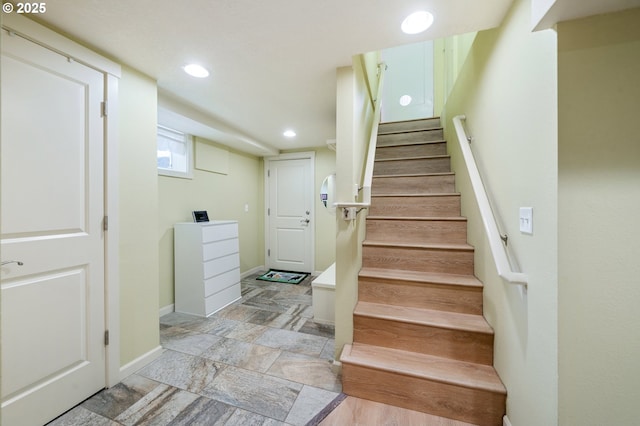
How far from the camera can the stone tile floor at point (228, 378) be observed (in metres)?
1.38

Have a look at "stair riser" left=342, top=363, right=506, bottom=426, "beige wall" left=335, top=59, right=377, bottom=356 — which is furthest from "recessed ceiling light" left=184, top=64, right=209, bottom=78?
"stair riser" left=342, top=363, right=506, bottom=426

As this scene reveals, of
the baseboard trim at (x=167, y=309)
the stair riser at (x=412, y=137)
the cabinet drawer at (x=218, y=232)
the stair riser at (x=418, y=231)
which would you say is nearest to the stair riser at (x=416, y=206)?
the stair riser at (x=418, y=231)

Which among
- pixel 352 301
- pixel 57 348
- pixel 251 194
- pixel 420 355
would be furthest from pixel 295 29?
pixel 251 194

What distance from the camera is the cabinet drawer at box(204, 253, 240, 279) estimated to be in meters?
2.66

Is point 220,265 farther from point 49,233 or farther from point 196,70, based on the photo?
point 196,70

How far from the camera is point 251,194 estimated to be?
432 centimetres

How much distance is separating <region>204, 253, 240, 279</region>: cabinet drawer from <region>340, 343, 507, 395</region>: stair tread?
5.84 ft

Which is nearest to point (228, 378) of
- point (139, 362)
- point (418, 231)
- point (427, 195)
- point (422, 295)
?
point (139, 362)

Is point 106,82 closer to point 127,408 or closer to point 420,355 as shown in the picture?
point 127,408

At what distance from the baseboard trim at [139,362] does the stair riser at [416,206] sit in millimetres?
2186

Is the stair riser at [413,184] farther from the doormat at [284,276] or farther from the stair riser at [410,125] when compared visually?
the doormat at [284,276]

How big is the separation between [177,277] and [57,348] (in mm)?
1406

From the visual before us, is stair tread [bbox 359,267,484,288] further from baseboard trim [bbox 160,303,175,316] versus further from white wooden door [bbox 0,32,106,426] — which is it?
baseboard trim [bbox 160,303,175,316]

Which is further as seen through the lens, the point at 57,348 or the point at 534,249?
the point at 57,348
